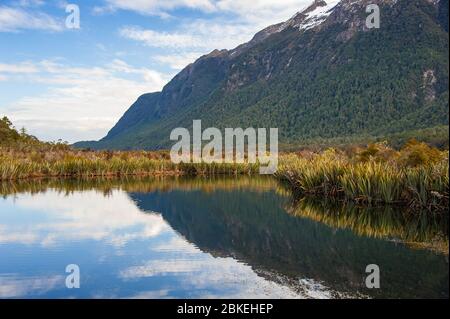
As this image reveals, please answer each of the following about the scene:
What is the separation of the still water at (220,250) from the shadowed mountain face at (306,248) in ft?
0.08

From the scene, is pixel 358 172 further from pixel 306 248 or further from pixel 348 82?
pixel 348 82

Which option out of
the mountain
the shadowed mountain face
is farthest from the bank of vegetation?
the mountain

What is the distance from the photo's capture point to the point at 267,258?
11602mm

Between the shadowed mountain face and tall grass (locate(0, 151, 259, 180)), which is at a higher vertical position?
tall grass (locate(0, 151, 259, 180))

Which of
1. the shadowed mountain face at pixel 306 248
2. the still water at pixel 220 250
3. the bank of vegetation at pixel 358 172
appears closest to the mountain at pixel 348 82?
the bank of vegetation at pixel 358 172

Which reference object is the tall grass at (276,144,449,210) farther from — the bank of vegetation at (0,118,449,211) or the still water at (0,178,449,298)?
the still water at (0,178,449,298)

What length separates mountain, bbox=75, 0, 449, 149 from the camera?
93.5m

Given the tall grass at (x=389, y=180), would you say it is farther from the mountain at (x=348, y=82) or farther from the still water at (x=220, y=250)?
the mountain at (x=348, y=82)

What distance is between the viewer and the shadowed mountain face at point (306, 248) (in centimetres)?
924

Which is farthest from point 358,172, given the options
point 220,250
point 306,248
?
point 220,250

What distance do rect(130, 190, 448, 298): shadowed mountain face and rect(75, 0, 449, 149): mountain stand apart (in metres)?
59.8

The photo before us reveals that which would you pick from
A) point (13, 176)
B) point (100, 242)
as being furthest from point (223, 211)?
point (13, 176)

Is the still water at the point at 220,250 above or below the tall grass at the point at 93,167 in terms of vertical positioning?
below
